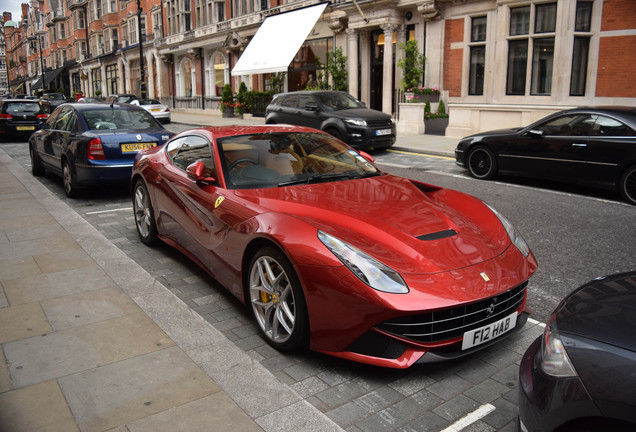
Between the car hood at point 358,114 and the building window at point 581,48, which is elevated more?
the building window at point 581,48

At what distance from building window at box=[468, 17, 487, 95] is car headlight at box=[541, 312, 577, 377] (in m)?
18.0

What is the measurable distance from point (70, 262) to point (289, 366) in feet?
9.50

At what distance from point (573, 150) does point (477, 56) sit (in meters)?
11.0

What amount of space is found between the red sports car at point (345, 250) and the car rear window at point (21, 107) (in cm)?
1753

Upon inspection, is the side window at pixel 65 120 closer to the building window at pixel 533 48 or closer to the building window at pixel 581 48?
the building window at pixel 533 48

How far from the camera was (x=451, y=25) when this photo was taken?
19.5 m

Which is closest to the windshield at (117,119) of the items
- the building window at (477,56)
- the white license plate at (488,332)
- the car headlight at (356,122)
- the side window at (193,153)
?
the side window at (193,153)

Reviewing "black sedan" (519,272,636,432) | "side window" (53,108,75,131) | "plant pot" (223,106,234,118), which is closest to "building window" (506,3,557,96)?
"side window" (53,108,75,131)

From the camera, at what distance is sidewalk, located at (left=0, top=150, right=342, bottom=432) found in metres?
2.68

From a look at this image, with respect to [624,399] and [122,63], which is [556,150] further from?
[122,63]

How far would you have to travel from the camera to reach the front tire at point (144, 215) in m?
5.73

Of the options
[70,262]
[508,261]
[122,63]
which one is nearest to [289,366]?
[508,261]

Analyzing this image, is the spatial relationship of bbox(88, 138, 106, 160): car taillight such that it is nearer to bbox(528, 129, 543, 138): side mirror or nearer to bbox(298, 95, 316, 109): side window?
bbox(528, 129, 543, 138): side mirror

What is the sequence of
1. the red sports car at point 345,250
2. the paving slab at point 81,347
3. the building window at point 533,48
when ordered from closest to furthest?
the red sports car at point 345,250, the paving slab at point 81,347, the building window at point 533,48
